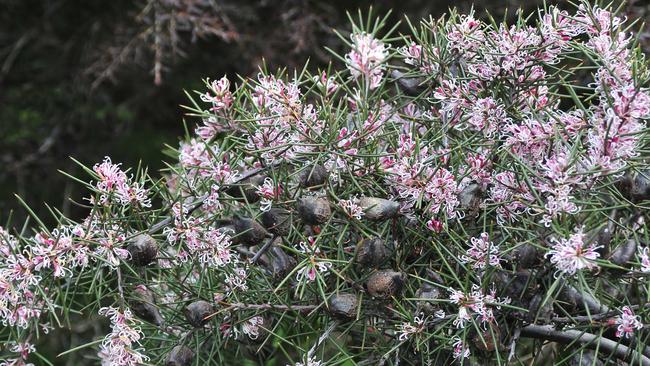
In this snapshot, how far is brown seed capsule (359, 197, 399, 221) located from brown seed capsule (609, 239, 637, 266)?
7.8 inches

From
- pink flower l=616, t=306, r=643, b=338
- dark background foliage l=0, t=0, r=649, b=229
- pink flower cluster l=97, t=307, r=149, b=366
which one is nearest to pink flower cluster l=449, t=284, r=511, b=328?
Result: pink flower l=616, t=306, r=643, b=338

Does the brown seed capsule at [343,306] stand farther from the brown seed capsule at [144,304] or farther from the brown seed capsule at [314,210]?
the brown seed capsule at [144,304]

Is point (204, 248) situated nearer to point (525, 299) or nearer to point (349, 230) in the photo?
point (349, 230)

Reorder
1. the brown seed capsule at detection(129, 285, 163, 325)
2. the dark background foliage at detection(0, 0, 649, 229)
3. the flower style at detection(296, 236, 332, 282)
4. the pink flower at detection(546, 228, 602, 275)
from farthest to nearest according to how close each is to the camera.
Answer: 1. the dark background foliage at detection(0, 0, 649, 229)
2. the brown seed capsule at detection(129, 285, 163, 325)
3. the flower style at detection(296, 236, 332, 282)
4. the pink flower at detection(546, 228, 602, 275)

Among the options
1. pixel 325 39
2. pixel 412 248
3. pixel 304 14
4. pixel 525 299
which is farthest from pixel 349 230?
pixel 325 39

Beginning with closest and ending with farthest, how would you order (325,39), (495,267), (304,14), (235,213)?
(495,267)
(235,213)
(304,14)
(325,39)

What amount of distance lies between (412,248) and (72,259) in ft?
1.11

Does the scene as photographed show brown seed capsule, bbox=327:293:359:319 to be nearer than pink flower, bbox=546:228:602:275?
No

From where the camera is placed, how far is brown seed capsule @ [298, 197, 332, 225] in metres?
0.75

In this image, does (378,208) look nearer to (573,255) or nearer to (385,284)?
(385,284)

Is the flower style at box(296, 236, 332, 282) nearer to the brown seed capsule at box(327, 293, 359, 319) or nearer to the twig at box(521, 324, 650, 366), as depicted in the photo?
the brown seed capsule at box(327, 293, 359, 319)

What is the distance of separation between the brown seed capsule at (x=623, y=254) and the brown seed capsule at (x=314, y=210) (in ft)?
0.85

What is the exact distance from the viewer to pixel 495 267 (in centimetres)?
73

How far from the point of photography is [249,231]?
0.81 m
